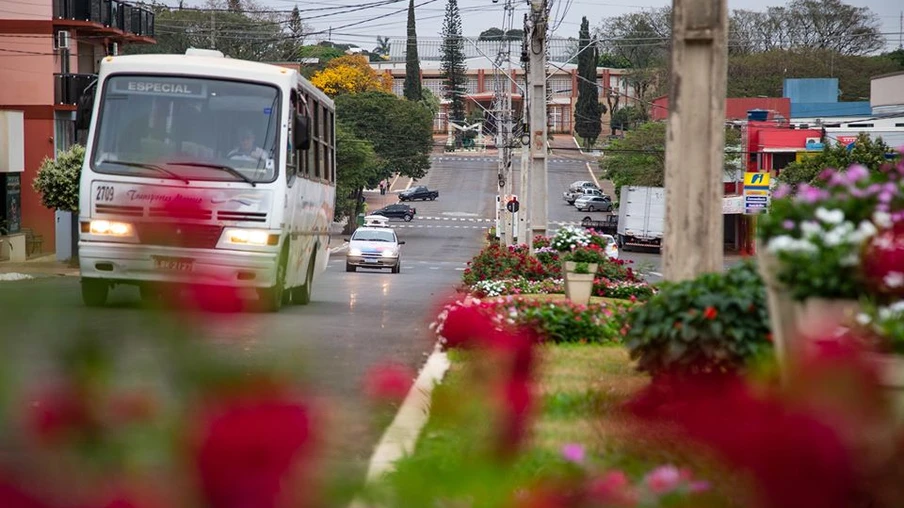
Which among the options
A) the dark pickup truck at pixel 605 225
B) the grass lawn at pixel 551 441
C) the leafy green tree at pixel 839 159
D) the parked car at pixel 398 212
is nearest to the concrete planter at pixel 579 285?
the grass lawn at pixel 551 441

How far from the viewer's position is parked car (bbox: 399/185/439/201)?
107125 mm

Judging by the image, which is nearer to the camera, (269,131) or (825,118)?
(269,131)

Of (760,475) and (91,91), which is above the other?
(91,91)

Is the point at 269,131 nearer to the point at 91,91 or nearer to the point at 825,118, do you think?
the point at 91,91

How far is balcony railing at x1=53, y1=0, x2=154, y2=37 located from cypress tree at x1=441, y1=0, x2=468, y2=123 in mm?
79182

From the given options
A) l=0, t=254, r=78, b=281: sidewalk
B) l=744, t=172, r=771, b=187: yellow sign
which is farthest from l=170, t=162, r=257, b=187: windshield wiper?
l=744, t=172, r=771, b=187: yellow sign

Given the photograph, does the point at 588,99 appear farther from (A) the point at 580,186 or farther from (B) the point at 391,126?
(B) the point at 391,126

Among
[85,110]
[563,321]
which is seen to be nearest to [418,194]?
[85,110]

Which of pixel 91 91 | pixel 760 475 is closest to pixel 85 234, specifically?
pixel 91 91

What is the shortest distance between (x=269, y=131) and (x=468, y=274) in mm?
13383

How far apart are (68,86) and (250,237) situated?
34821 mm

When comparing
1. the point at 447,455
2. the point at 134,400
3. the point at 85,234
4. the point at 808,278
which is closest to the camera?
the point at 447,455

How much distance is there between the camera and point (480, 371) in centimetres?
387

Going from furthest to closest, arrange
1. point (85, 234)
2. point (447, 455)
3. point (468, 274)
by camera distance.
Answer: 1. point (468, 274)
2. point (85, 234)
3. point (447, 455)
